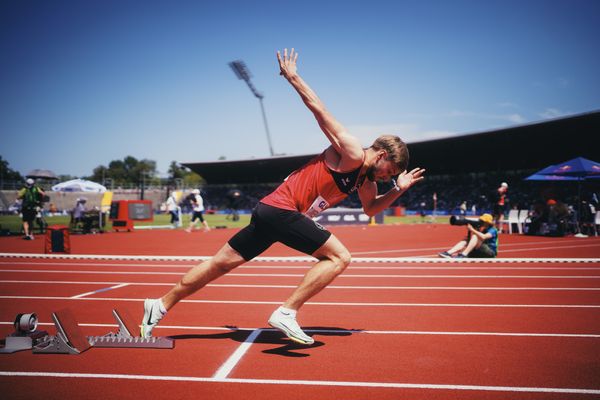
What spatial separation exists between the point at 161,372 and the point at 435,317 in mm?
2945

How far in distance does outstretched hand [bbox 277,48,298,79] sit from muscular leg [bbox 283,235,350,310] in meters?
1.33

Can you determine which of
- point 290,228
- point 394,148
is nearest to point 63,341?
point 290,228

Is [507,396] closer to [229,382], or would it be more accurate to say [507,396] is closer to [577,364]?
[577,364]

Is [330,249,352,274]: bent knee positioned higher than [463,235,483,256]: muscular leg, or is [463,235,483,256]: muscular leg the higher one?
[330,249,352,274]: bent knee

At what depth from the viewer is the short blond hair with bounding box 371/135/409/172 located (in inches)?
137

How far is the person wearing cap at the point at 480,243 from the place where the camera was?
9.65 metres

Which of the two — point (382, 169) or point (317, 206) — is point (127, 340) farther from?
point (382, 169)

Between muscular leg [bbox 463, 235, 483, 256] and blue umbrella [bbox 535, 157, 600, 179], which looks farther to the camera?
blue umbrella [bbox 535, 157, 600, 179]

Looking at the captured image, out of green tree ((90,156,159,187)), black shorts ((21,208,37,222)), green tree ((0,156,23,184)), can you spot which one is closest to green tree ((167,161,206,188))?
green tree ((90,156,159,187))

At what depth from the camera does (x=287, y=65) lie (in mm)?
3381

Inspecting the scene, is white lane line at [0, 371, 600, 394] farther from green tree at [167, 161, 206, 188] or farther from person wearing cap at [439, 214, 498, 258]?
green tree at [167, 161, 206, 188]

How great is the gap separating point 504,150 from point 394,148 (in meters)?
44.6

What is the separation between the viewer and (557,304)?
17.7 feet

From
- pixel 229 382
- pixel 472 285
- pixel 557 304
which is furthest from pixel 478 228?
pixel 229 382
